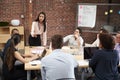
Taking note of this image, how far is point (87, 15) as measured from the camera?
727 cm

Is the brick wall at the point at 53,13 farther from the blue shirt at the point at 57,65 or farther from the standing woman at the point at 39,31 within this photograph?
the blue shirt at the point at 57,65

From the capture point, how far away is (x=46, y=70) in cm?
314

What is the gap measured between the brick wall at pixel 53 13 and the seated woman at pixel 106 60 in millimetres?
4069

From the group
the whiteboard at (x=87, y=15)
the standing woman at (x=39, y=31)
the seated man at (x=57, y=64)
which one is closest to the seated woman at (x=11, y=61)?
the seated man at (x=57, y=64)

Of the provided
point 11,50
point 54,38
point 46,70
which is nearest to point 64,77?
point 46,70

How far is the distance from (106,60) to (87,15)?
3.99 metres

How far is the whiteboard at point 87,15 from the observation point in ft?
23.9

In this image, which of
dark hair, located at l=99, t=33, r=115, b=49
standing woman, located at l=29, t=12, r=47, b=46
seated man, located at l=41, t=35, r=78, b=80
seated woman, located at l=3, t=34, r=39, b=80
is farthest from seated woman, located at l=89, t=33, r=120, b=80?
standing woman, located at l=29, t=12, r=47, b=46

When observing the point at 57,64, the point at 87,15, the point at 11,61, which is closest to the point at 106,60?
the point at 57,64

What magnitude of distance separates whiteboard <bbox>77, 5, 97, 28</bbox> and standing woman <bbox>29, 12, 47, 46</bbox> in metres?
1.69

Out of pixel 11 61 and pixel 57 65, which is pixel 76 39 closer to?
pixel 11 61

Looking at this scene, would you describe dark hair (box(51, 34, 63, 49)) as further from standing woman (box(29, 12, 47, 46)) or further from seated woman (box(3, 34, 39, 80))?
standing woman (box(29, 12, 47, 46))

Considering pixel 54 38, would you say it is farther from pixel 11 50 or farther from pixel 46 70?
pixel 11 50

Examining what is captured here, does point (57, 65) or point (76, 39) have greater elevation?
point (76, 39)
